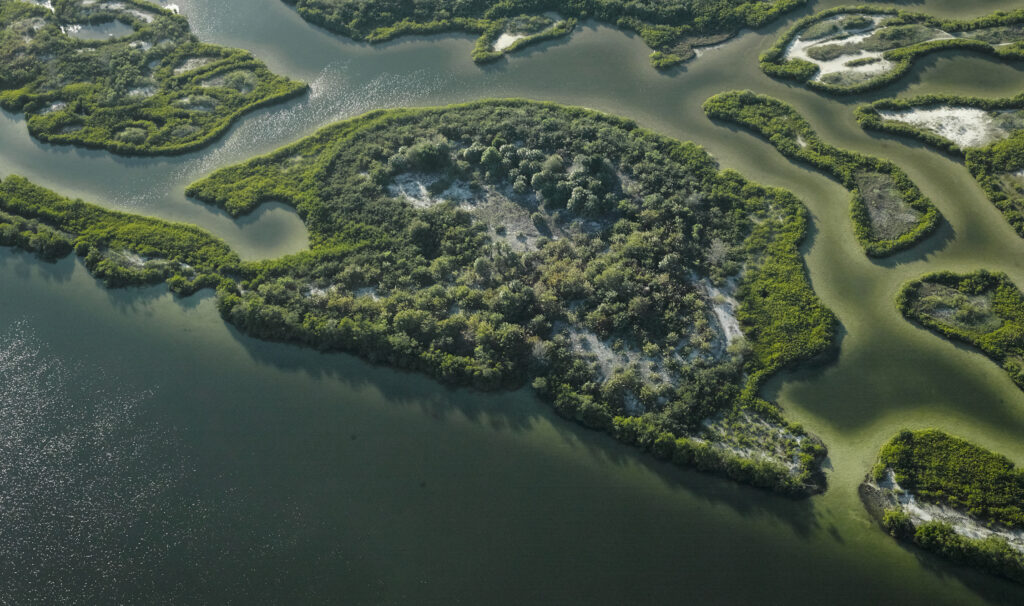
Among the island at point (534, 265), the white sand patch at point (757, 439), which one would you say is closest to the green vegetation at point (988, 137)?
the island at point (534, 265)

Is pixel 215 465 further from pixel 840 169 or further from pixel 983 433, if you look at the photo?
pixel 840 169

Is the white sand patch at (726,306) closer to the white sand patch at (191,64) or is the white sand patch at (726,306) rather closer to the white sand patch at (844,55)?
the white sand patch at (844,55)

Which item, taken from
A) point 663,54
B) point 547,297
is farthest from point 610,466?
point 663,54

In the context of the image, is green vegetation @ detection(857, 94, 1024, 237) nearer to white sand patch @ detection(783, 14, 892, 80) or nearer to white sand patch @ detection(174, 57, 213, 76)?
white sand patch @ detection(783, 14, 892, 80)

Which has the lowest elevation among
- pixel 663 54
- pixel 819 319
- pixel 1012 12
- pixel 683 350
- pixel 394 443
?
pixel 394 443

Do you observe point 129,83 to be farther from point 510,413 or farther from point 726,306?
point 726,306

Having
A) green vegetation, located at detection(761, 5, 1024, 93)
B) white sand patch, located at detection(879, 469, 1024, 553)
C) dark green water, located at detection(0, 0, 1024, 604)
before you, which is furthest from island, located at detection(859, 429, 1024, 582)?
green vegetation, located at detection(761, 5, 1024, 93)
